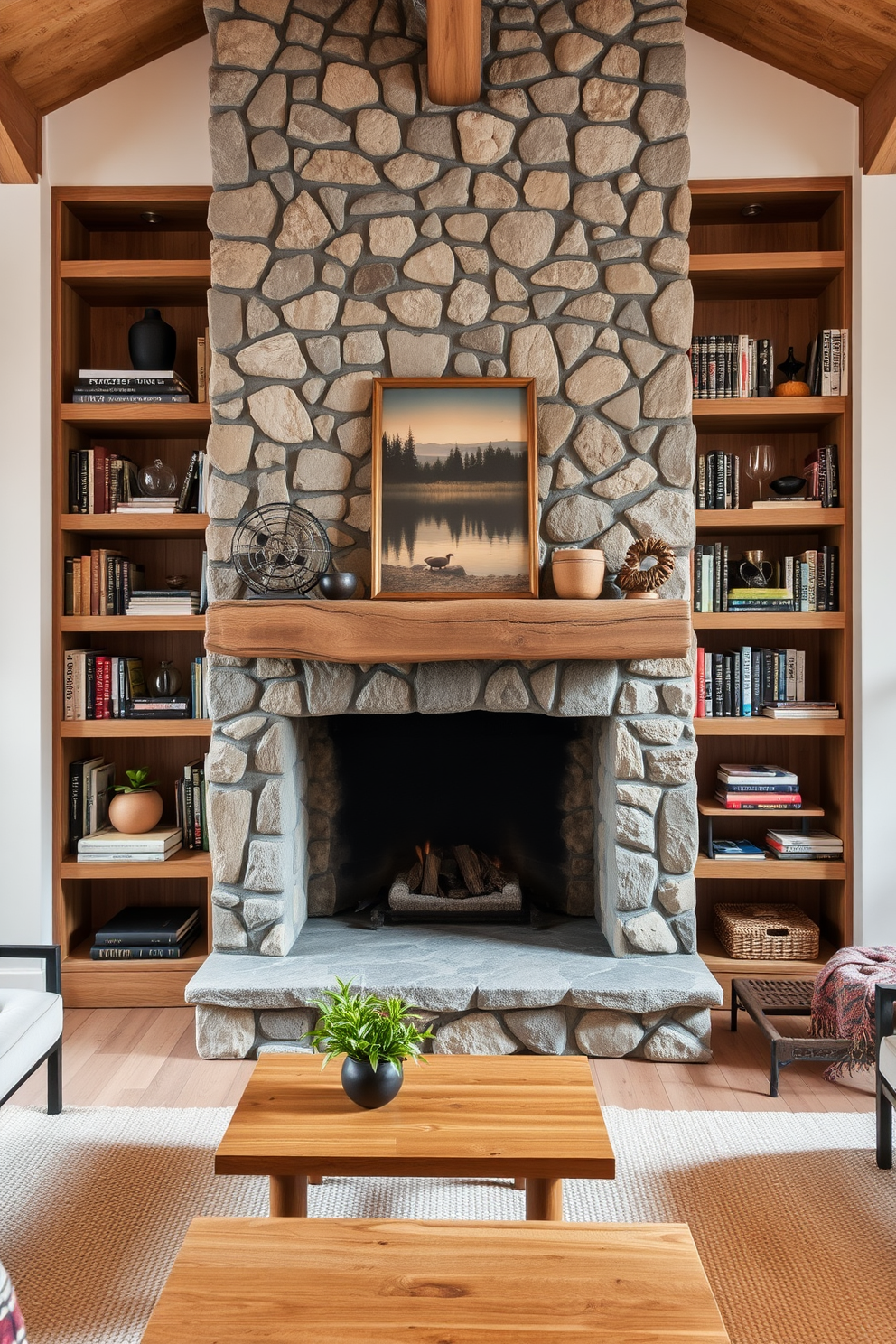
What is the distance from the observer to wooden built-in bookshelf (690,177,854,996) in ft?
11.0

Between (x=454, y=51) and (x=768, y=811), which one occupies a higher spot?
(x=454, y=51)

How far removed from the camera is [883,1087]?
224 centimetres

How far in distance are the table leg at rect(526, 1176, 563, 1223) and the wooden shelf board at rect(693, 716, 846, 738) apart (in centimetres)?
184

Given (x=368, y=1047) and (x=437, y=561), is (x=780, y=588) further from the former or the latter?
(x=368, y=1047)

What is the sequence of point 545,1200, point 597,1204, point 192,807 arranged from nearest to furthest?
point 545,1200
point 597,1204
point 192,807

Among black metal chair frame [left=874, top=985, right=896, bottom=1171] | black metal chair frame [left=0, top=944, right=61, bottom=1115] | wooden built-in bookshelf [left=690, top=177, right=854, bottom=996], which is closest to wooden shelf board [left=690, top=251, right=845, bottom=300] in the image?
wooden built-in bookshelf [left=690, top=177, right=854, bottom=996]

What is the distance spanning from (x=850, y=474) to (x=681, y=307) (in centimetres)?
86

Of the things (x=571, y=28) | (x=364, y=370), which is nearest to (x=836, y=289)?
(x=571, y=28)

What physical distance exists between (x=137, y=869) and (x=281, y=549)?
128 centimetres

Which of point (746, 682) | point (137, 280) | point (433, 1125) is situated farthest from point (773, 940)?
point (137, 280)

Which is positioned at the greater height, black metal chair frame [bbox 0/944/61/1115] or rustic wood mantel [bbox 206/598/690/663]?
rustic wood mantel [bbox 206/598/690/663]

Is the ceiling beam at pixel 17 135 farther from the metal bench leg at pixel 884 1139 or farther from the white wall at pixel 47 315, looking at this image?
the metal bench leg at pixel 884 1139

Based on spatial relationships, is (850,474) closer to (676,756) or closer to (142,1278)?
(676,756)

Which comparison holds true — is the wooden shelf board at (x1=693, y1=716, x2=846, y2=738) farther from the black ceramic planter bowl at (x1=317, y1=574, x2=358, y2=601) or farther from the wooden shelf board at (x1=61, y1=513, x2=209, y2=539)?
the wooden shelf board at (x1=61, y1=513, x2=209, y2=539)
